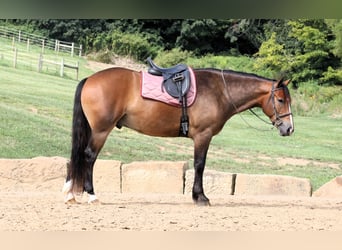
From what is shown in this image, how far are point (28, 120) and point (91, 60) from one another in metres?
1.76

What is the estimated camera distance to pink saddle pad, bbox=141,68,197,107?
5.89m

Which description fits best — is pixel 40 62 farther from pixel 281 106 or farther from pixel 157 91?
pixel 281 106

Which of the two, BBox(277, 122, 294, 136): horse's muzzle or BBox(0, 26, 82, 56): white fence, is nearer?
BBox(277, 122, 294, 136): horse's muzzle

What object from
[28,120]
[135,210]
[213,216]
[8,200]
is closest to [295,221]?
[213,216]

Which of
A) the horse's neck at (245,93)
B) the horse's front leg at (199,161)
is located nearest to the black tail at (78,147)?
the horse's front leg at (199,161)

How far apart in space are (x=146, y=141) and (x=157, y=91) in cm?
399

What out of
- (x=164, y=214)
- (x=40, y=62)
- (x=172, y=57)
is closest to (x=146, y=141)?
(x=172, y=57)

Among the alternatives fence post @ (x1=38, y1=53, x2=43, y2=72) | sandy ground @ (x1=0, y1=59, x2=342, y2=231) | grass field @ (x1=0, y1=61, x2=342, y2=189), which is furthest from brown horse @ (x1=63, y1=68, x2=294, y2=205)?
fence post @ (x1=38, y1=53, x2=43, y2=72)

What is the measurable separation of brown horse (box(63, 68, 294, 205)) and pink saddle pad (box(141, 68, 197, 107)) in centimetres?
5

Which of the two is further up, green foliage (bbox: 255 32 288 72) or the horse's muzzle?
green foliage (bbox: 255 32 288 72)

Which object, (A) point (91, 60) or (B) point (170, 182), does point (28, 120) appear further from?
(B) point (170, 182)

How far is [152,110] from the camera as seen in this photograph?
592 cm

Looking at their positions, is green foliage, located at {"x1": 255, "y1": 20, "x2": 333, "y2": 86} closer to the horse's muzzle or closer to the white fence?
the white fence

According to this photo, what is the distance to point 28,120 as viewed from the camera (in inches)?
375
